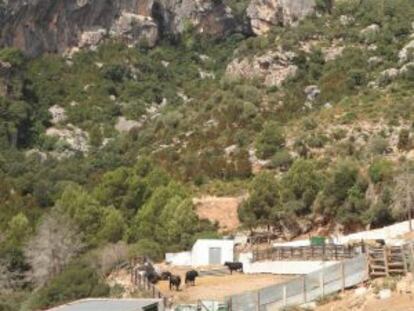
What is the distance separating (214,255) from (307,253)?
7.20 m

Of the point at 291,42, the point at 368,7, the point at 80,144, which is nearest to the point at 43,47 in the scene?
the point at 80,144

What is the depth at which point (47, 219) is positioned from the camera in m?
50.2

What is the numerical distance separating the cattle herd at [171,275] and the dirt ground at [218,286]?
0.86 feet

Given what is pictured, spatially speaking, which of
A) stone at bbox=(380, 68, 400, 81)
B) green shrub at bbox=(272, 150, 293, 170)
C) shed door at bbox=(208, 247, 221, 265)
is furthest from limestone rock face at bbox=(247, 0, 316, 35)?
shed door at bbox=(208, 247, 221, 265)

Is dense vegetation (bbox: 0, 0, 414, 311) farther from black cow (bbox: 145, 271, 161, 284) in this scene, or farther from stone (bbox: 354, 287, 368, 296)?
stone (bbox: 354, 287, 368, 296)

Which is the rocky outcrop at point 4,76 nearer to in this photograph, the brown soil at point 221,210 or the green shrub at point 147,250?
the brown soil at point 221,210

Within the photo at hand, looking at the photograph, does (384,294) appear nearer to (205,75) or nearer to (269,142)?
(269,142)

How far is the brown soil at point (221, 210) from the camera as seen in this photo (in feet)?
188

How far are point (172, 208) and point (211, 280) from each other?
14.1 m

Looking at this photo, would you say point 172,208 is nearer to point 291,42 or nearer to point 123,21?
point 291,42

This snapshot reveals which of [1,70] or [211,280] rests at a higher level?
[1,70]

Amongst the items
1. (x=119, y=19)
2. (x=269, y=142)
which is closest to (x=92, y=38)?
(x=119, y=19)

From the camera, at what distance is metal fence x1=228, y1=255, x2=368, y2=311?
2531 cm

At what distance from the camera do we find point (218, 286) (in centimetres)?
3584
